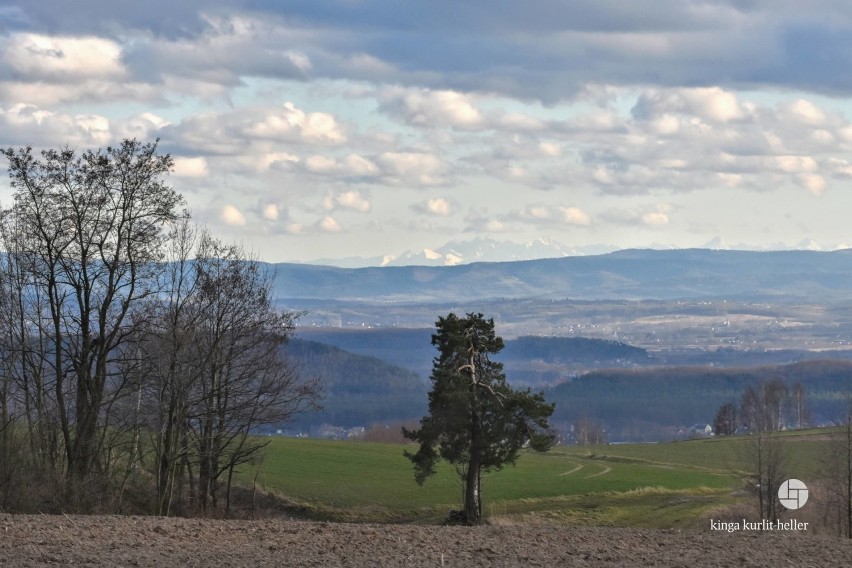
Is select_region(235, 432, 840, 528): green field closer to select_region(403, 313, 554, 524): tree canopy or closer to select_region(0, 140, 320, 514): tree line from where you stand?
select_region(403, 313, 554, 524): tree canopy

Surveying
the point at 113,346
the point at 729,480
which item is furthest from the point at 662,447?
the point at 113,346

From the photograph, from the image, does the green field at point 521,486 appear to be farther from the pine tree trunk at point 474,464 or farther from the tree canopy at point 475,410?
the tree canopy at point 475,410

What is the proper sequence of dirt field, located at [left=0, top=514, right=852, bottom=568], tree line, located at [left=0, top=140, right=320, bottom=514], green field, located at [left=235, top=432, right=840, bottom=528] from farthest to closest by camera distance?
green field, located at [left=235, top=432, right=840, bottom=528], tree line, located at [left=0, top=140, right=320, bottom=514], dirt field, located at [left=0, top=514, right=852, bottom=568]

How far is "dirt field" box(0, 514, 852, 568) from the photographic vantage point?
57.9 feet

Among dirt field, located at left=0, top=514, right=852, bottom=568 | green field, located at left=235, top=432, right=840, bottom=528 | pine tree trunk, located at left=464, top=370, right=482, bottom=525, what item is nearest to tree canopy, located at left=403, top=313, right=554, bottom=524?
pine tree trunk, located at left=464, top=370, right=482, bottom=525

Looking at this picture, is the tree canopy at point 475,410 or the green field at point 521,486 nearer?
the tree canopy at point 475,410

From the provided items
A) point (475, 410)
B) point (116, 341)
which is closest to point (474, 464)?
point (475, 410)

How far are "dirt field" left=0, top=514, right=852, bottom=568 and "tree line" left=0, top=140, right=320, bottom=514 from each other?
38.1ft

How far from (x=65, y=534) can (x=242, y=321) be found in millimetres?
23703

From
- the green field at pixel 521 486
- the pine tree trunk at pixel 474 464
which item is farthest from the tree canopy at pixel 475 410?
the green field at pixel 521 486

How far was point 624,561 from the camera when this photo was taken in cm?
1880

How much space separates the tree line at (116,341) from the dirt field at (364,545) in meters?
11.6

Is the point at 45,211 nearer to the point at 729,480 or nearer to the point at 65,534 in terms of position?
the point at 65,534

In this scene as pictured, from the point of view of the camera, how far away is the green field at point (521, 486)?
2167 inches
